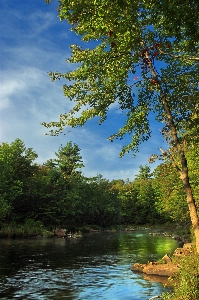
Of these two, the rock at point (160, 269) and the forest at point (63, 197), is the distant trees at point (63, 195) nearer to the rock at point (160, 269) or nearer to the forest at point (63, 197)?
the forest at point (63, 197)

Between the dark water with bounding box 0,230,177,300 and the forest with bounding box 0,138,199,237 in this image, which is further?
the forest with bounding box 0,138,199,237

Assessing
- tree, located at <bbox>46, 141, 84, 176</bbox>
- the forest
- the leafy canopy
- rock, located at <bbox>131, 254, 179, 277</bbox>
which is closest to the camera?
the leafy canopy

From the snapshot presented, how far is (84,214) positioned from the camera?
284ft

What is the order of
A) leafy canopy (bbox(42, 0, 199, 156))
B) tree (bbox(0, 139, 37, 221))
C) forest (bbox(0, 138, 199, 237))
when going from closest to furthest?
leafy canopy (bbox(42, 0, 199, 156)), forest (bbox(0, 138, 199, 237)), tree (bbox(0, 139, 37, 221))

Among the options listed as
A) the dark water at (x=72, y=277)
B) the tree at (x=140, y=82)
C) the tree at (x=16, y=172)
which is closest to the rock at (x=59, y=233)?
the tree at (x=16, y=172)

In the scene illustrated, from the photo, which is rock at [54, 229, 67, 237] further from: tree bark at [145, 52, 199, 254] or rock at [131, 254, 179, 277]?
tree bark at [145, 52, 199, 254]

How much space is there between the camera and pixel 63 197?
76625 mm

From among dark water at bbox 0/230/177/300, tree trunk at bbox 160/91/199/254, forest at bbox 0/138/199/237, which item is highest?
forest at bbox 0/138/199/237

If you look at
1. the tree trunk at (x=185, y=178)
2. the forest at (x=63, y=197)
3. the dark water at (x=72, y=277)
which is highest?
the forest at (x=63, y=197)

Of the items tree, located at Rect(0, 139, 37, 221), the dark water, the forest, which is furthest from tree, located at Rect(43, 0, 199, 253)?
tree, located at Rect(0, 139, 37, 221)

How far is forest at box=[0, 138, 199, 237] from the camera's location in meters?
49.8

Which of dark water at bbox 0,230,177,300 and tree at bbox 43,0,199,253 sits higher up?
tree at bbox 43,0,199,253

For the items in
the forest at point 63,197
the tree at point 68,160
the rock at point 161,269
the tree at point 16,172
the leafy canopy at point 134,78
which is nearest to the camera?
the leafy canopy at point 134,78

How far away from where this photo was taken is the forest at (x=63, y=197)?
4980 cm
